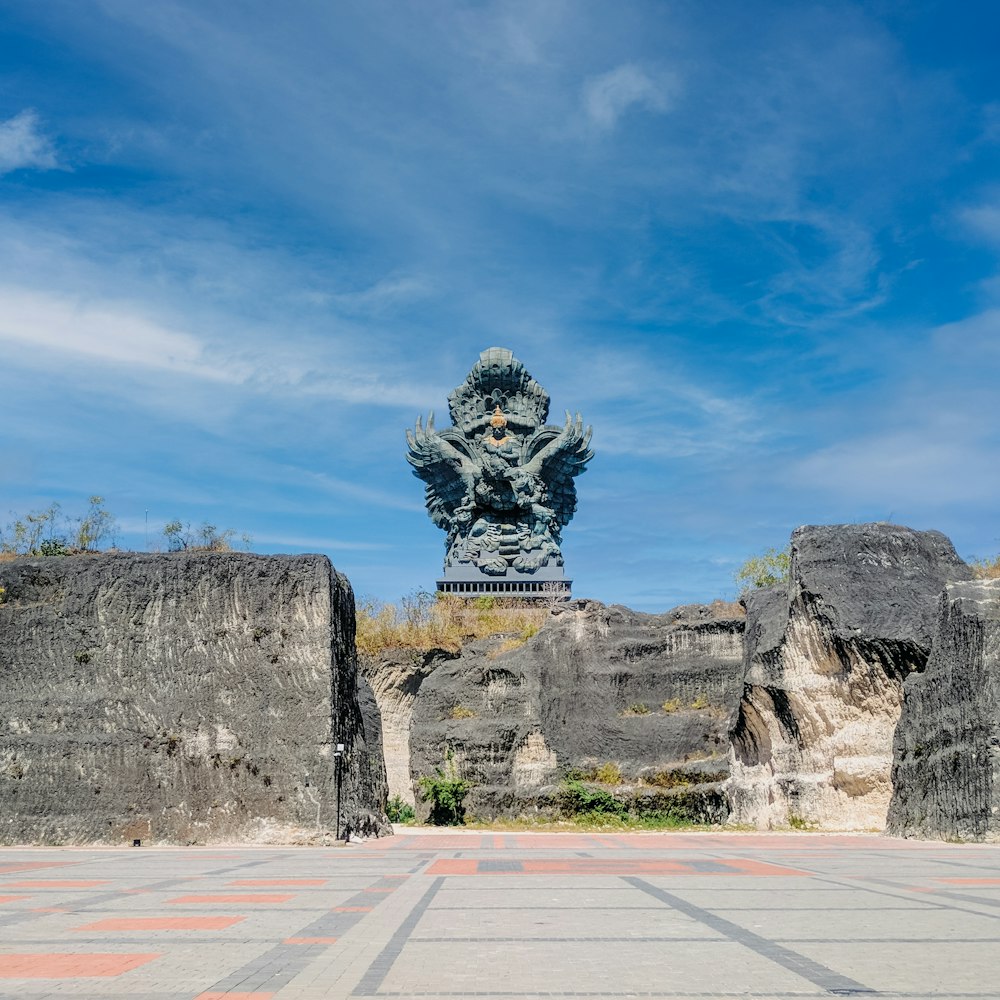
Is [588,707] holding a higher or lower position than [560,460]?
lower

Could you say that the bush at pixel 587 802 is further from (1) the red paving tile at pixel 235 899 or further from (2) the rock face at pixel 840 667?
(1) the red paving tile at pixel 235 899

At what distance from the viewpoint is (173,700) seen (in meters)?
15.2

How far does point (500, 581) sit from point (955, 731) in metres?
39.6

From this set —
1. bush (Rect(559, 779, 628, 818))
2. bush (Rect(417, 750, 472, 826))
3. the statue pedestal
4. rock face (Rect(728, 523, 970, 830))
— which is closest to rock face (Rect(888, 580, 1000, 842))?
rock face (Rect(728, 523, 970, 830))

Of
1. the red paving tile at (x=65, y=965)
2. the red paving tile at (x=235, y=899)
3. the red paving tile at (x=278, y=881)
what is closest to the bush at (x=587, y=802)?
the red paving tile at (x=278, y=881)

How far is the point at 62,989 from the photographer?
4.57 m

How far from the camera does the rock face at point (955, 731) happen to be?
13508mm

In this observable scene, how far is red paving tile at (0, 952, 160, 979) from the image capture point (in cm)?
490

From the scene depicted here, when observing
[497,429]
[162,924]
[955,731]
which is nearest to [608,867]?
[162,924]

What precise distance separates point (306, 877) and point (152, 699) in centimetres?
661

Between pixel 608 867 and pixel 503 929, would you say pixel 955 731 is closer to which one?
pixel 608 867

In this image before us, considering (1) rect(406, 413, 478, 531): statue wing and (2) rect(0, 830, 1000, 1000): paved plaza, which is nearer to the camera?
(2) rect(0, 830, 1000, 1000): paved plaza

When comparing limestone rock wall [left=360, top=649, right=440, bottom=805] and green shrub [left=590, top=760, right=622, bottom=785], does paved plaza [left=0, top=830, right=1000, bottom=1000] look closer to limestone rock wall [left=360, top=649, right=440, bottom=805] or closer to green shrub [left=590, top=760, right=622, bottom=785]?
green shrub [left=590, top=760, right=622, bottom=785]

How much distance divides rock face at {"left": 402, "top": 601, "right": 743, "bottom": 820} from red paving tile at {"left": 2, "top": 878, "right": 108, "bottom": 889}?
1481 centimetres
